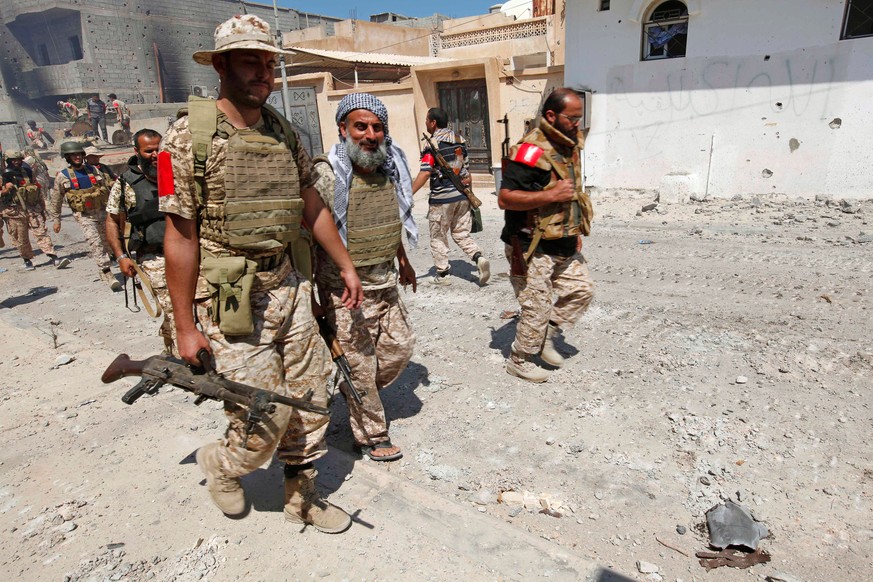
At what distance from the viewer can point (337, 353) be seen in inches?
106

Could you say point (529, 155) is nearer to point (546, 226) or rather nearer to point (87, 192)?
point (546, 226)

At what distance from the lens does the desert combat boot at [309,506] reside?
7.88 feet

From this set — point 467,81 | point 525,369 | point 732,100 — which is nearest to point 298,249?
point 525,369

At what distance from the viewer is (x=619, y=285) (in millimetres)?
5430

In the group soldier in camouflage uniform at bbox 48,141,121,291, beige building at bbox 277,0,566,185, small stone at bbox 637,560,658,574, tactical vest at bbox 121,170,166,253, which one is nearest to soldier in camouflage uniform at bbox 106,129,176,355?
tactical vest at bbox 121,170,166,253

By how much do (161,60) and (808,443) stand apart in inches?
1402

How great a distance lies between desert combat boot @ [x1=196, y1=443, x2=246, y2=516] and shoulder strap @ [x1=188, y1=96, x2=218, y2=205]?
1.10 meters

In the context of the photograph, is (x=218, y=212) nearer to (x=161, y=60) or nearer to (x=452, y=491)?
(x=452, y=491)

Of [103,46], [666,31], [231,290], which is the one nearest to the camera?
[231,290]

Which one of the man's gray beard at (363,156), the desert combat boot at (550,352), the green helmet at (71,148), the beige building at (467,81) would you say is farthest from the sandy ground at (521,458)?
the beige building at (467,81)

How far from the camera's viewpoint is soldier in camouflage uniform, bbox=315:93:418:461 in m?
2.70

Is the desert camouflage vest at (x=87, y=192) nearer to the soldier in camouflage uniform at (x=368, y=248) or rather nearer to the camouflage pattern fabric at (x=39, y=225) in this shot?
the camouflage pattern fabric at (x=39, y=225)

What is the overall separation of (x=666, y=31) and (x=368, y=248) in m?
9.39

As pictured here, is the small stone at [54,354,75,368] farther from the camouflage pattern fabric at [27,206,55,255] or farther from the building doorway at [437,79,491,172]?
the building doorway at [437,79,491,172]
